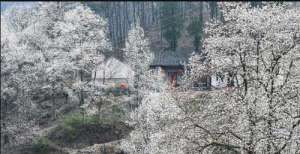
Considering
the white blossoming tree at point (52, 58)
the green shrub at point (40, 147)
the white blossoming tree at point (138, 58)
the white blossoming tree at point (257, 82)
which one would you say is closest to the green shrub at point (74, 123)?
the green shrub at point (40, 147)

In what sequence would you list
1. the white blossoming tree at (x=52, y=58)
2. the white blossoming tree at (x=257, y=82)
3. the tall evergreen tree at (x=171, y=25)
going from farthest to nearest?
1. the tall evergreen tree at (x=171, y=25)
2. the white blossoming tree at (x=52, y=58)
3. the white blossoming tree at (x=257, y=82)

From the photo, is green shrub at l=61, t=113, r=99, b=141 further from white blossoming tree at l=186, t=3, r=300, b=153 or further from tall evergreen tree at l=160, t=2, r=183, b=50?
tall evergreen tree at l=160, t=2, r=183, b=50

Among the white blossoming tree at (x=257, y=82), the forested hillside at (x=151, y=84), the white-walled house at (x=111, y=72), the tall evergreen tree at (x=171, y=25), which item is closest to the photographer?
the white blossoming tree at (x=257, y=82)

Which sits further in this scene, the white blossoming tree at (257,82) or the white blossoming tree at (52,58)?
the white blossoming tree at (52,58)

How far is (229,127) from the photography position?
59.3 feet

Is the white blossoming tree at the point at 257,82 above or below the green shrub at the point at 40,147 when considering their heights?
above

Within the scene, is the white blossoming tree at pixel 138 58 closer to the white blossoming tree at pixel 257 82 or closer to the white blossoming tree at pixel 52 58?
the white blossoming tree at pixel 52 58

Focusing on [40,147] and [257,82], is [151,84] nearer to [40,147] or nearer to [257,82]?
[40,147]

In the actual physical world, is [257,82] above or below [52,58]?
above

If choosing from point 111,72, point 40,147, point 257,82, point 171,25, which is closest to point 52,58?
point 111,72

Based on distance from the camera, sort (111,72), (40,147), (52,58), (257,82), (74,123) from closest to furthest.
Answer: (257,82) → (40,147) → (74,123) → (52,58) → (111,72)

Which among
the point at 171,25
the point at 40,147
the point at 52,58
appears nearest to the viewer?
the point at 40,147

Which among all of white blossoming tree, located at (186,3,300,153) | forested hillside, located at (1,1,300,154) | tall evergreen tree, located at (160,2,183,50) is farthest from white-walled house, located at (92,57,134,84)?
white blossoming tree, located at (186,3,300,153)

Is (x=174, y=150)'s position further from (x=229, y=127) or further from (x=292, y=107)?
(x=292, y=107)
